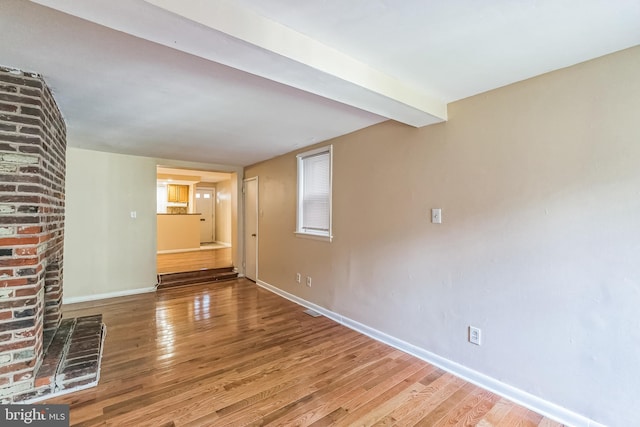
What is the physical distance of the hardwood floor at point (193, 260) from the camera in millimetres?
6175

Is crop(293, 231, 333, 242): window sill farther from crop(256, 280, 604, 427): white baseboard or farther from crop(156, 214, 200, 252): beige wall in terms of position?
crop(156, 214, 200, 252): beige wall

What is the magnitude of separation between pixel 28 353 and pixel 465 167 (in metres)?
3.55

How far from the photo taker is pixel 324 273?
382cm

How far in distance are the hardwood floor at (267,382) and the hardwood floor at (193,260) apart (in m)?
2.65

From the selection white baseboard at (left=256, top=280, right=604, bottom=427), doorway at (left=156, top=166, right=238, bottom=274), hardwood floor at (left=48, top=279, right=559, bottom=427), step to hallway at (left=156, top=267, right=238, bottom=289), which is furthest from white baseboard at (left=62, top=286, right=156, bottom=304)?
white baseboard at (left=256, top=280, right=604, bottom=427)

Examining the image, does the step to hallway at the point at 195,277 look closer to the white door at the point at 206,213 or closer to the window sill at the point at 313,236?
the window sill at the point at 313,236

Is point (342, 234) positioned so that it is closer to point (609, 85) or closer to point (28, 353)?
point (609, 85)

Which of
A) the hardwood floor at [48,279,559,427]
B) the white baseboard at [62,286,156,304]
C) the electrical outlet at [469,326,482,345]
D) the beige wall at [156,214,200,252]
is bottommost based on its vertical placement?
the hardwood floor at [48,279,559,427]

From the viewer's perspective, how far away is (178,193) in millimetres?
10023

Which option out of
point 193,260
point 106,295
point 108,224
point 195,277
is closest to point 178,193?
point 193,260

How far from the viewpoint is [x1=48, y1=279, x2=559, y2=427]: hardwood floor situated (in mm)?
1874

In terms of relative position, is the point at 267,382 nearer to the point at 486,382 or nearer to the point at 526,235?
the point at 486,382

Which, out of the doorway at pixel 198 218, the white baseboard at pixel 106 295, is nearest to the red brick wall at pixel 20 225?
the white baseboard at pixel 106 295

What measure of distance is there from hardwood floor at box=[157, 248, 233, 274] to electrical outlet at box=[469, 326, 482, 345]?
528 cm
